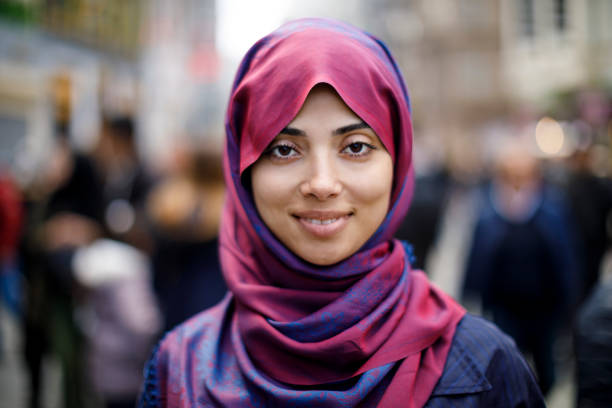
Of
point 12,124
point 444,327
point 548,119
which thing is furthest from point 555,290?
point 548,119

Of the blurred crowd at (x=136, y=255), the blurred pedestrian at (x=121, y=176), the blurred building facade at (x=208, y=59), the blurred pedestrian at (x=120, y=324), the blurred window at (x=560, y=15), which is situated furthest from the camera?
the blurred window at (x=560, y=15)

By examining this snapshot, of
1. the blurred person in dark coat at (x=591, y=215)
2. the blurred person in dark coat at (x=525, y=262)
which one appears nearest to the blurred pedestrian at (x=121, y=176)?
the blurred person in dark coat at (x=525, y=262)

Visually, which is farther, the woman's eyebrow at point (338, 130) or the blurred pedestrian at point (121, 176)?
the blurred pedestrian at point (121, 176)

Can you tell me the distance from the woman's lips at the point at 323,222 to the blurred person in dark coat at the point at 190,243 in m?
1.78

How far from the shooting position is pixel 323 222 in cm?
151

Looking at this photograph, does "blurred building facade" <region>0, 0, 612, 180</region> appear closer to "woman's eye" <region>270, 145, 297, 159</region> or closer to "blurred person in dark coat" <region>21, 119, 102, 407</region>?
"blurred person in dark coat" <region>21, 119, 102, 407</region>

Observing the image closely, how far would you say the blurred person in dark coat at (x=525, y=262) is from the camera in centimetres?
459

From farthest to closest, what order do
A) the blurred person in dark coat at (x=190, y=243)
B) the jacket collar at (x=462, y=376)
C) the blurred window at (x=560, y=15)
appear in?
the blurred window at (x=560, y=15) → the blurred person in dark coat at (x=190, y=243) → the jacket collar at (x=462, y=376)

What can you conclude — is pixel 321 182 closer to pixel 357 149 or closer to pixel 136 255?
pixel 357 149

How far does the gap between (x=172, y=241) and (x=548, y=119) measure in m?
19.4

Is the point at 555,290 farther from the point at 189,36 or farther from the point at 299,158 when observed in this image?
the point at 189,36

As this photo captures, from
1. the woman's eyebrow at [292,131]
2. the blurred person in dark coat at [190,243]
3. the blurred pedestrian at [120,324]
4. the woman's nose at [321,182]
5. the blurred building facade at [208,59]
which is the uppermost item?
the blurred building facade at [208,59]

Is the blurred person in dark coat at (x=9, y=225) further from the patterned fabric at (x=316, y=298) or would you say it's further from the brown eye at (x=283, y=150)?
the brown eye at (x=283, y=150)

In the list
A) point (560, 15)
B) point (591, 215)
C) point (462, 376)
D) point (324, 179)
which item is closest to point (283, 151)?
point (324, 179)
